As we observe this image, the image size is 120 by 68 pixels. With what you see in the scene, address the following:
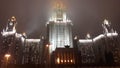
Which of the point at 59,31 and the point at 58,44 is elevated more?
the point at 59,31

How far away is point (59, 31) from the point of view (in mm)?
130875

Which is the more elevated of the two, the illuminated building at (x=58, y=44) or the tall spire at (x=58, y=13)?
the tall spire at (x=58, y=13)

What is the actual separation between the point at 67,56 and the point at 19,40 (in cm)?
4079

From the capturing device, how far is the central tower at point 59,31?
12612cm

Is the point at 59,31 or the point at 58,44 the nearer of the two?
the point at 58,44

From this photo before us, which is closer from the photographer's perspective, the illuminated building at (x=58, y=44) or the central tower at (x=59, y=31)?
the illuminated building at (x=58, y=44)

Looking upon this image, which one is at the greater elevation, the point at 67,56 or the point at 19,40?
the point at 19,40

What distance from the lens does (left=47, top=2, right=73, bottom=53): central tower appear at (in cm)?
12612

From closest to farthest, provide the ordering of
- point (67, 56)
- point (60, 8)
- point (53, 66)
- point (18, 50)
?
point (53, 66) → point (67, 56) → point (18, 50) → point (60, 8)

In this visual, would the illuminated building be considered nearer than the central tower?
Yes

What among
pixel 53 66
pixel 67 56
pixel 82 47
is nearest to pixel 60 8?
pixel 82 47

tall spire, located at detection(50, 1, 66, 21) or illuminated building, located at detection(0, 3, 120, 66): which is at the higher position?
tall spire, located at detection(50, 1, 66, 21)

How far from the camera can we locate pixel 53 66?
83.7 metres

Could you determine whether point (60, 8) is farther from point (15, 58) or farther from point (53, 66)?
point (53, 66)
